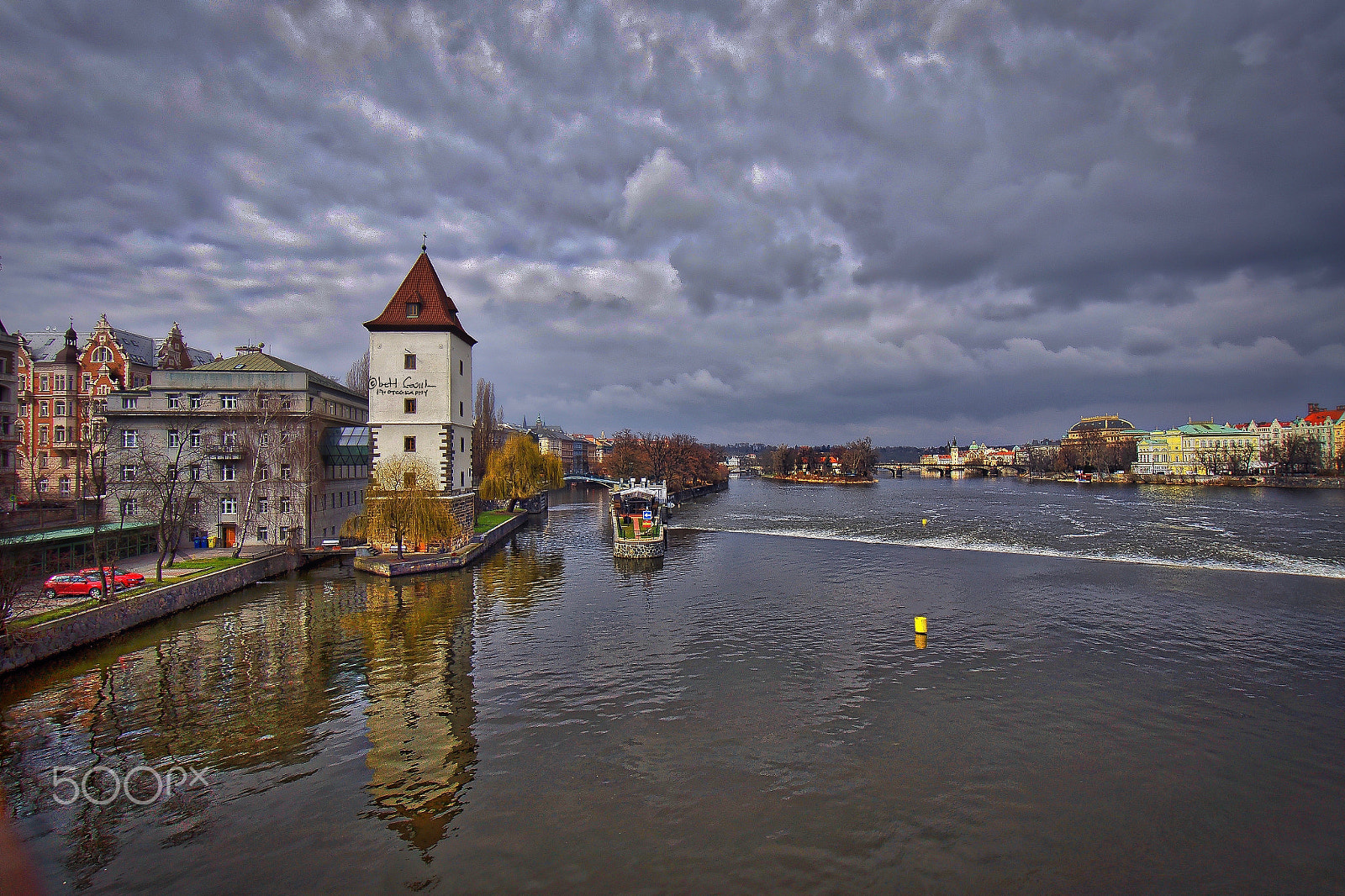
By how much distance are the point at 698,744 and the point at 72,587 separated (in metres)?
25.8

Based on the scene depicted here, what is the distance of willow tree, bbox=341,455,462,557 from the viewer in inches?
1388

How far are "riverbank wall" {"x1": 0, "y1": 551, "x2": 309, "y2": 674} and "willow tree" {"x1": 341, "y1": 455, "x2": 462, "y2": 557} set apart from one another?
571 centimetres

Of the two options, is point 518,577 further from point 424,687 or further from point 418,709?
point 418,709

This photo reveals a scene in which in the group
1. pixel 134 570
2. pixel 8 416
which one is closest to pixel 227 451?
pixel 134 570

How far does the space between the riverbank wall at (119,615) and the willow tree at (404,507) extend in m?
5.71

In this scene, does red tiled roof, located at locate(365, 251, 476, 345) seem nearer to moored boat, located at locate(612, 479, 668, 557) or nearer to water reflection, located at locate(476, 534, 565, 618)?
water reflection, located at locate(476, 534, 565, 618)

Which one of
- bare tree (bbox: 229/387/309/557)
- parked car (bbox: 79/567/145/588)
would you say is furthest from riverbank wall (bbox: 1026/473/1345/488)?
parked car (bbox: 79/567/145/588)

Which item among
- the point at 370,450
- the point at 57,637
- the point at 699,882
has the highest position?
the point at 370,450

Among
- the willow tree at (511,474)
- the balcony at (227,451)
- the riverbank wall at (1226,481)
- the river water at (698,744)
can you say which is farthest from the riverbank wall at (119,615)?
the riverbank wall at (1226,481)

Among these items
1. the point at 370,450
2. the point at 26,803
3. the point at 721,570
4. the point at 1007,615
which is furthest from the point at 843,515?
the point at 26,803

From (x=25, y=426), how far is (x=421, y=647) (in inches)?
1921

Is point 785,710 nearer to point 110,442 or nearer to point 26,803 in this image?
point 26,803

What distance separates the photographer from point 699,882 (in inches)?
386

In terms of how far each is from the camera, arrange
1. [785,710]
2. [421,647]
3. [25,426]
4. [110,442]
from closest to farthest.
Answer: [785,710] → [421,647] → [110,442] → [25,426]
